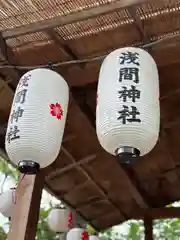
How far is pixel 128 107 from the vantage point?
207 centimetres

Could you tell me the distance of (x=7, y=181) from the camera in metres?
7.31

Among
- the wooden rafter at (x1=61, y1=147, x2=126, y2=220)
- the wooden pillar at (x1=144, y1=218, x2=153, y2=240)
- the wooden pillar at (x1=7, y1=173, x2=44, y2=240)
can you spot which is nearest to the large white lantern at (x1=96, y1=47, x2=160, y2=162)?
the wooden pillar at (x1=7, y1=173, x2=44, y2=240)

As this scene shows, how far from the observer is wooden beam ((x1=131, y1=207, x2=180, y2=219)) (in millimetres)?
5164

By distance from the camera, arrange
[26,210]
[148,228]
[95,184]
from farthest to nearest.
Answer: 1. [148,228]
2. [95,184]
3. [26,210]

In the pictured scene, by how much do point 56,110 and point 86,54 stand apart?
700 millimetres

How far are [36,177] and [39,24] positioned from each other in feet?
4.76

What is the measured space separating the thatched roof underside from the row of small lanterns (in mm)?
387

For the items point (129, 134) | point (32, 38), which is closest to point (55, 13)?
point (32, 38)

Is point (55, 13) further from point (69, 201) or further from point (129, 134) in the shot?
point (69, 201)

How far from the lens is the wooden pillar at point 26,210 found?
3187 millimetres

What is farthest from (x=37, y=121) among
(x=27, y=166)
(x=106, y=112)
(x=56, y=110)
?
(x=106, y=112)

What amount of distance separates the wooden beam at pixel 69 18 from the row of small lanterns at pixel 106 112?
320 mm

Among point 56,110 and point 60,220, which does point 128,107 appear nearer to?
point 56,110

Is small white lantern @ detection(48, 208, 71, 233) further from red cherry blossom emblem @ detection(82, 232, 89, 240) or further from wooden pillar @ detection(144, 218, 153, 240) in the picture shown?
wooden pillar @ detection(144, 218, 153, 240)
